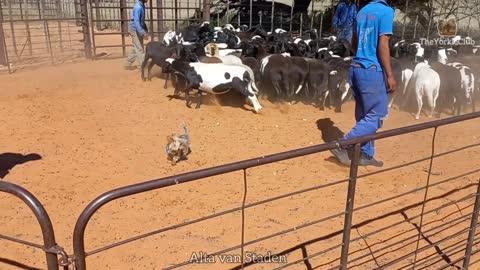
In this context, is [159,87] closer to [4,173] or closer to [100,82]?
[100,82]

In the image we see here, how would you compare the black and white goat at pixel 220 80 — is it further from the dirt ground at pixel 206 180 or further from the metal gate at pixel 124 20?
the metal gate at pixel 124 20

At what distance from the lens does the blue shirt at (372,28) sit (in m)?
5.25

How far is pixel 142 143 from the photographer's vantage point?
22.2 ft

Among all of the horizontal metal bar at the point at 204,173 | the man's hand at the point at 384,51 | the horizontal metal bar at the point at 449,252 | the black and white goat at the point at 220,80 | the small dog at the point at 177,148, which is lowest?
the horizontal metal bar at the point at 449,252

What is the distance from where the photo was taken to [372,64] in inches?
213

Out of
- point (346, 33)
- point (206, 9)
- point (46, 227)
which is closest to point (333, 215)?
point (46, 227)

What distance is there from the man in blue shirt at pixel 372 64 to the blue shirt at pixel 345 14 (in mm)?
6569

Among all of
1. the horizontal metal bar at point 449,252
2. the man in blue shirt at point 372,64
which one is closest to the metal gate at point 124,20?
the man in blue shirt at point 372,64

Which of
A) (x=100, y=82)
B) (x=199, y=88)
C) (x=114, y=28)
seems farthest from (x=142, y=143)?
(x=114, y=28)

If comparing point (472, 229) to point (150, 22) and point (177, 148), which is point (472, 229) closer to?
point (177, 148)

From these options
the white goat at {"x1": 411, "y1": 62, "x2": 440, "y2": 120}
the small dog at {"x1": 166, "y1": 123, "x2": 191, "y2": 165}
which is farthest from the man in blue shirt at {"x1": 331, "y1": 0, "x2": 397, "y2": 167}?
the white goat at {"x1": 411, "y1": 62, "x2": 440, "y2": 120}

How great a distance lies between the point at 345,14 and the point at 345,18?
0.10 meters

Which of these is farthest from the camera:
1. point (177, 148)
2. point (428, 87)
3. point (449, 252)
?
point (428, 87)

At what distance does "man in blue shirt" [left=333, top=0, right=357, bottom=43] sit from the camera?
11852mm
